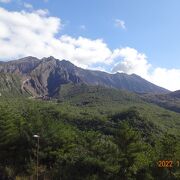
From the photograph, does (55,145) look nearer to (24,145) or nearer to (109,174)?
(24,145)

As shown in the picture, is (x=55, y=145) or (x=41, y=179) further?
(x=55, y=145)

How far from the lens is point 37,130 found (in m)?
47.9

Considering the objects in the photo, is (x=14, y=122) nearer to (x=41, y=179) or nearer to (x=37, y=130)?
(x=37, y=130)

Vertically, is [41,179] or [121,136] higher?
[121,136]

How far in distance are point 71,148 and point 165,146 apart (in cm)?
1149

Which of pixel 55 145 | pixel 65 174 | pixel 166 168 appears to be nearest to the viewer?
pixel 166 168

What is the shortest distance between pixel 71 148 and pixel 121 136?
8.35 metres

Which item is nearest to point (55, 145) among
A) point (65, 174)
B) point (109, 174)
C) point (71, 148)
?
point (71, 148)

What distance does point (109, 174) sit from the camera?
130 ft

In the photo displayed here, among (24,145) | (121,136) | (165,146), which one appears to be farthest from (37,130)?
(165,146)

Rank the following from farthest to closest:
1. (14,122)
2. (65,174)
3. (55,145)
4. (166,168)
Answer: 1. (14,122)
2. (55,145)
3. (65,174)
4. (166,168)
